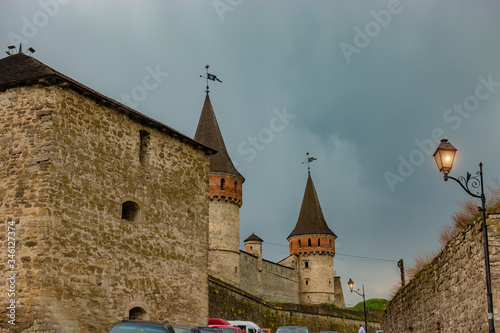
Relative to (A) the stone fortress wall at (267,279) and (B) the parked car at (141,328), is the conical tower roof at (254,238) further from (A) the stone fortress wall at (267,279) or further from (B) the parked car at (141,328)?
(B) the parked car at (141,328)

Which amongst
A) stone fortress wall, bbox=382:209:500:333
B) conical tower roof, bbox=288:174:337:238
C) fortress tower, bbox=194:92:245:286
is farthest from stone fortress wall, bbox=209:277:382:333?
stone fortress wall, bbox=382:209:500:333

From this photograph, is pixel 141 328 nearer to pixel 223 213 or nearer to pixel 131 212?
pixel 131 212

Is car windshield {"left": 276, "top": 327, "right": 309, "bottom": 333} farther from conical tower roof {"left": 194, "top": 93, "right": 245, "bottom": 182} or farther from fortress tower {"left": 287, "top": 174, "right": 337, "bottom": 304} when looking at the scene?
fortress tower {"left": 287, "top": 174, "right": 337, "bottom": 304}

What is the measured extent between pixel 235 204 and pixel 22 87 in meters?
32.3

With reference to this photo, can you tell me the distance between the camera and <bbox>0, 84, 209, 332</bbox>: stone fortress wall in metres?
15.8

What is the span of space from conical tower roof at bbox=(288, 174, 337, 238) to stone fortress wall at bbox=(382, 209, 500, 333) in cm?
4966

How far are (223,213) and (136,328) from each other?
37.4 m

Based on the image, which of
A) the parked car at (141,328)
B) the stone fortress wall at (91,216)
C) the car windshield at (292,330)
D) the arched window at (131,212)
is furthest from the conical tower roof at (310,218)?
the parked car at (141,328)

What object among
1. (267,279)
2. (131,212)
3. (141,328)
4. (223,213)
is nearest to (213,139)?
(223,213)

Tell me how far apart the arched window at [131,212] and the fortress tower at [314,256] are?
49242mm

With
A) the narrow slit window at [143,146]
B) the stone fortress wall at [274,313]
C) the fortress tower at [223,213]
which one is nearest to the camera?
the narrow slit window at [143,146]

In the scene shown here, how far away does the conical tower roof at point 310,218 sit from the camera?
225 ft

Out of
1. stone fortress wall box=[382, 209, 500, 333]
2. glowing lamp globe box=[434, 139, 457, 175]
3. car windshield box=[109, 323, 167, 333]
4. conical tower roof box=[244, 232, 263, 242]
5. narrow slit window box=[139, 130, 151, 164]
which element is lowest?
car windshield box=[109, 323, 167, 333]

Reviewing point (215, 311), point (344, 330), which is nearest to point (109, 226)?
point (215, 311)
